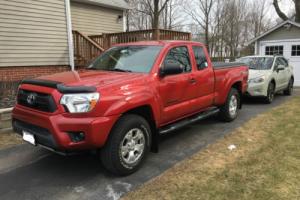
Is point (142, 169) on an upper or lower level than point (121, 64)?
lower

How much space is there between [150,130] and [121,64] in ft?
4.23

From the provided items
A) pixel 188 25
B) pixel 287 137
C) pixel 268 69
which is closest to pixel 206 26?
pixel 188 25

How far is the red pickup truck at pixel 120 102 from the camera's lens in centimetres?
370

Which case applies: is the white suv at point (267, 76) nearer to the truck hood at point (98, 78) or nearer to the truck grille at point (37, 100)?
the truck hood at point (98, 78)

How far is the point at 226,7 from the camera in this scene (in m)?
38.3

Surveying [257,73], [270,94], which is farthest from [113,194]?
[270,94]

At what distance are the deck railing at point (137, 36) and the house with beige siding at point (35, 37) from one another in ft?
2.56

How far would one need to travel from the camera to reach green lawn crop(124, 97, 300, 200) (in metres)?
3.66

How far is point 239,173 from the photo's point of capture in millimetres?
4199

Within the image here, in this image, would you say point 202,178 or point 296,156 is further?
point 296,156

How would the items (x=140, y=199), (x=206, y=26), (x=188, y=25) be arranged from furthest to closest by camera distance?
(x=188, y=25) → (x=206, y=26) → (x=140, y=199)

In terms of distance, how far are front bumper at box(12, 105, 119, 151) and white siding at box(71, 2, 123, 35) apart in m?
10.2

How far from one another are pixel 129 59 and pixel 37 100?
1.78 metres

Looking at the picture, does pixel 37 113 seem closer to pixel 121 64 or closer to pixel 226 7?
pixel 121 64
